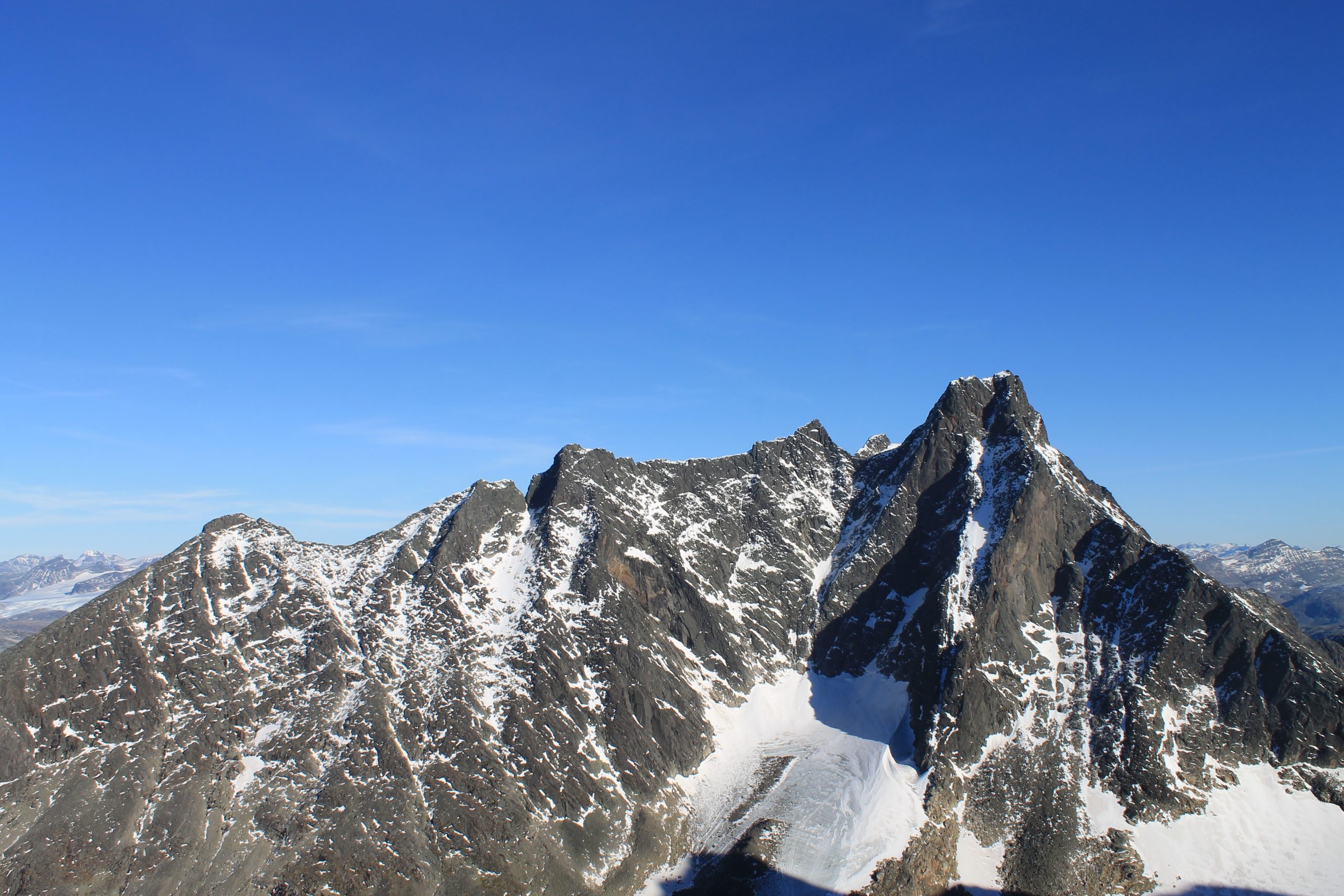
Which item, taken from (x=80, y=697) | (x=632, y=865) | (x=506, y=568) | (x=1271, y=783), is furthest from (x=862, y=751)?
(x=80, y=697)

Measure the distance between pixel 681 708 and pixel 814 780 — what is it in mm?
26852

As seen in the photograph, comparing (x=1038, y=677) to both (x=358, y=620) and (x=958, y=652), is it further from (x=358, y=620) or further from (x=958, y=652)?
(x=358, y=620)

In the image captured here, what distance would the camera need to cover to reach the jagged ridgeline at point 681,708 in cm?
11525

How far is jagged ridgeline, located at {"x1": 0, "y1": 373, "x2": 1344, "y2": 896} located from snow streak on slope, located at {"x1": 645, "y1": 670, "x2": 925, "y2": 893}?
1.77 feet

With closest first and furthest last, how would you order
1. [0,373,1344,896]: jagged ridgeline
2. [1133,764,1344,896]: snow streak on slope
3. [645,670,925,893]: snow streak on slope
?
[1133,764,1344,896]: snow streak on slope < [0,373,1344,896]: jagged ridgeline < [645,670,925,893]: snow streak on slope

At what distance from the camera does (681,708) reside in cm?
14750

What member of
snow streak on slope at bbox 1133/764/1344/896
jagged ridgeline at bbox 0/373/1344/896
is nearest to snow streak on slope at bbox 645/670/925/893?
jagged ridgeline at bbox 0/373/1344/896

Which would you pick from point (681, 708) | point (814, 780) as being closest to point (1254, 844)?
point (814, 780)

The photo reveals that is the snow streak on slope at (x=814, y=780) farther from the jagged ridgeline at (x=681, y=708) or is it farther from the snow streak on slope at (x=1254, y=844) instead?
the snow streak on slope at (x=1254, y=844)

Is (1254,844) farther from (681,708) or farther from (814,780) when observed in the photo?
(681,708)

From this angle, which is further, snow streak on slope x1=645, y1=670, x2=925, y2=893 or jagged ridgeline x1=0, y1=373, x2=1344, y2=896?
snow streak on slope x1=645, y1=670, x2=925, y2=893

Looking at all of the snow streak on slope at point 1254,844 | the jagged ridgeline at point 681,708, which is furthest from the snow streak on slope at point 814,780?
the snow streak on slope at point 1254,844

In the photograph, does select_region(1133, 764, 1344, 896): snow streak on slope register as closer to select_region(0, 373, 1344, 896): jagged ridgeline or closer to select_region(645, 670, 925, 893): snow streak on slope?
select_region(0, 373, 1344, 896): jagged ridgeline

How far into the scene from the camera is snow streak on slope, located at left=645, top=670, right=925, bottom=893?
117812 mm
